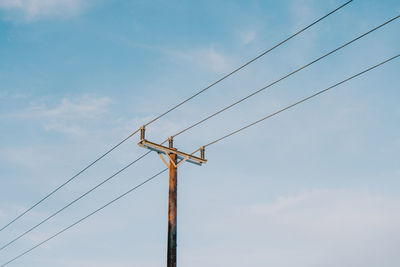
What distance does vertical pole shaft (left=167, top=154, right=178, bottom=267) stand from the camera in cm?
1147

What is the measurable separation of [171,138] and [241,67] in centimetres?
342

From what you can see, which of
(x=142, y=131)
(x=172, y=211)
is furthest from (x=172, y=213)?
(x=142, y=131)

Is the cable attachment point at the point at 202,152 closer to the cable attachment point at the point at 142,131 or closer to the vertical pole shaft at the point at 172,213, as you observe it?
the vertical pole shaft at the point at 172,213

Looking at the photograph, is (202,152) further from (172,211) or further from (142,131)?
(172,211)

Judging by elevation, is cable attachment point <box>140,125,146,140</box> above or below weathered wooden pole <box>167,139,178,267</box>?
above

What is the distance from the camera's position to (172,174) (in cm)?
1291

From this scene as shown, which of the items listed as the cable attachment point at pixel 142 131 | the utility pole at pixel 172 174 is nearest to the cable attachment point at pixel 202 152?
the utility pole at pixel 172 174

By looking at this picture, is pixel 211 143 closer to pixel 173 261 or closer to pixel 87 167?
pixel 173 261

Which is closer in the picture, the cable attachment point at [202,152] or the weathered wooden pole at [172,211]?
the weathered wooden pole at [172,211]

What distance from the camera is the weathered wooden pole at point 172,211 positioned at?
1148cm

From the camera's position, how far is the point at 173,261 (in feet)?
37.4

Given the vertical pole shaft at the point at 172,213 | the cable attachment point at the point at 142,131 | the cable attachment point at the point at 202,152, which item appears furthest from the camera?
the cable attachment point at the point at 202,152

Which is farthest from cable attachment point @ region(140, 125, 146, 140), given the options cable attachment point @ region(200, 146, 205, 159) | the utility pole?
cable attachment point @ region(200, 146, 205, 159)

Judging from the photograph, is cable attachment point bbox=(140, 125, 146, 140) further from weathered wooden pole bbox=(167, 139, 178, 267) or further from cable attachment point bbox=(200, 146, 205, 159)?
cable attachment point bbox=(200, 146, 205, 159)
